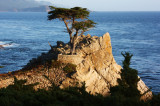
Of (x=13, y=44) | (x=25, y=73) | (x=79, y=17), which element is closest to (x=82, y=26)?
(x=79, y=17)

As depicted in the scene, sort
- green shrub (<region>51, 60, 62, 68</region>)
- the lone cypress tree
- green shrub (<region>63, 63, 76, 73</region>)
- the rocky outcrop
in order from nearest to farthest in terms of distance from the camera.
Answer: the rocky outcrop
green shrub (<region>63, 63, 76, 73</region>)
green shrub (<region>51, 60, 62, 68</region>)
the lone cypress tree

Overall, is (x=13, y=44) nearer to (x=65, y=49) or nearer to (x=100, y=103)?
(x=65, y=49)

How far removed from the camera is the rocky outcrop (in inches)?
1065

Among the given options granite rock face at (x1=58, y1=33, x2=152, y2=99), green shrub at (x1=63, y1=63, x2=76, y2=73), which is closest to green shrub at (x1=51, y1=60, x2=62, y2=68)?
granite rock face at (x1=58, y1=33, x2=152, y2=99)

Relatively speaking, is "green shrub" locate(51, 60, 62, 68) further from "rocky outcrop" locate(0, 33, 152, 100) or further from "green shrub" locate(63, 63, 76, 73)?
"green shrub" locate(63, 63, 76, 73)

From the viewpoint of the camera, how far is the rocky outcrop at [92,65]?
27062 millimetres

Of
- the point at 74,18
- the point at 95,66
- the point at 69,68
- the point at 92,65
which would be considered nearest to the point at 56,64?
the point at 69,68

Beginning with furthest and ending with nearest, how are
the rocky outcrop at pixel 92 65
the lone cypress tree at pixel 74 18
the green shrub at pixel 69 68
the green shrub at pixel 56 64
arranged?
the lone cypress tree at pixel 74 18, the green shrub at pixel 56 64, the green shrub at pixel 69 68, the rocky outcrop at pixel 92 65

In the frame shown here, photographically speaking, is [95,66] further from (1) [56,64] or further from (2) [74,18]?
(2) [74,18]

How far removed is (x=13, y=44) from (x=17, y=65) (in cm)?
2363

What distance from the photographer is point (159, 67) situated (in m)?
49.1

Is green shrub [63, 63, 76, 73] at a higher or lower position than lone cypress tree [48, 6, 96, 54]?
lower

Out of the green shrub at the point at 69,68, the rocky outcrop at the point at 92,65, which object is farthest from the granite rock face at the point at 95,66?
the green shrub at the point at 69,68

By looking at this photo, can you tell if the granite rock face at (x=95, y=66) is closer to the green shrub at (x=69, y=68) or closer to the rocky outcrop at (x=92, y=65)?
the rocky outcrop at (x=92, y=65)
